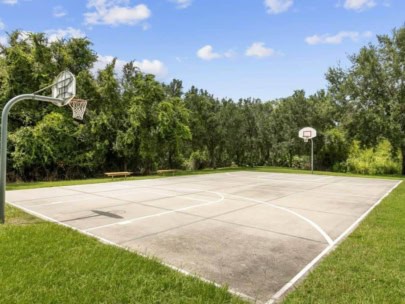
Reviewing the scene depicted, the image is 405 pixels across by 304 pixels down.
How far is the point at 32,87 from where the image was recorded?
17.7 metres

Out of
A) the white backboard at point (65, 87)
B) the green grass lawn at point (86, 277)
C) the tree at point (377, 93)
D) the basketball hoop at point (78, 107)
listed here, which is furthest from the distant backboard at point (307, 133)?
the green grass lawn at point (86, 277)

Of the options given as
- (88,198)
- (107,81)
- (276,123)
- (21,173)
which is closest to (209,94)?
(276,123)

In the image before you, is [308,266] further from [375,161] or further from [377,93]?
[375,161]

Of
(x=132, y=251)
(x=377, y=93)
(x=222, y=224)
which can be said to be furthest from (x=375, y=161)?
(x=132, y=251)

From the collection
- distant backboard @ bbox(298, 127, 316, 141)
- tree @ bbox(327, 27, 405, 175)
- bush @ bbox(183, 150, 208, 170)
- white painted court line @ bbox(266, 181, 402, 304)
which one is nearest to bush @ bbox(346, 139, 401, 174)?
tree @ bbox(327, 27, 405, 175)

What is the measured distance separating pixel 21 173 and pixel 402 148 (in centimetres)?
2544

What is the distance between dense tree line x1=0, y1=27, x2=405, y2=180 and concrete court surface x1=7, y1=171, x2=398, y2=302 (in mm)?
7131

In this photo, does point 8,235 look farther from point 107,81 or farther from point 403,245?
point 107,81

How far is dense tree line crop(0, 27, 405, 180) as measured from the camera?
17109 millimetres

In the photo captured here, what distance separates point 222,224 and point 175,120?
1351 cm

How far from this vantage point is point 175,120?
19.2m

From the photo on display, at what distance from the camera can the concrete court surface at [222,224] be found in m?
4.14

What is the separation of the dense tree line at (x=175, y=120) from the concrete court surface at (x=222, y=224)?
7.13 meters

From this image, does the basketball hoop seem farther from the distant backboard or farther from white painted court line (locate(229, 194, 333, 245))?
the distant backboard
